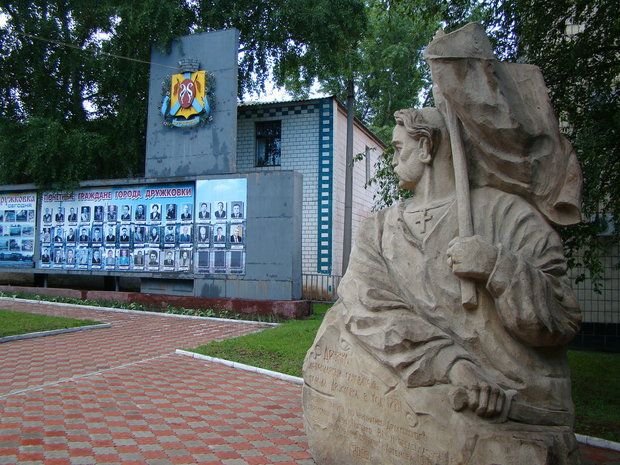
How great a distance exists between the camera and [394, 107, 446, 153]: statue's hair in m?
3.25

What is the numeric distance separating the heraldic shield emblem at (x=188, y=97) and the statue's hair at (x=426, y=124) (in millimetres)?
9326

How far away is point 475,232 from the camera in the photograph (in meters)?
2.97

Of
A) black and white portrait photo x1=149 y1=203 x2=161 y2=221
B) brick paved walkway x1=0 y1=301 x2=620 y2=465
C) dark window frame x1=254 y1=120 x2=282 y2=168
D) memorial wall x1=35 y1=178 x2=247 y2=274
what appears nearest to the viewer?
brick paved walkway x1=0 y1=301 x2=620 y2=465

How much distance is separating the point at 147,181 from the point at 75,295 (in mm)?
3180

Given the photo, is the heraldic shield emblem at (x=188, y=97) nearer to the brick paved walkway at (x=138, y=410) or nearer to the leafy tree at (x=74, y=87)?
the leafy tree at (x=74, y=87)

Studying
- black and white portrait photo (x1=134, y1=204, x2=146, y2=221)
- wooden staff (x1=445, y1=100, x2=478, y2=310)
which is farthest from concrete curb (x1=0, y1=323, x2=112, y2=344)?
wooden staff (x1=445, y1=100, x2=478, y2=310)

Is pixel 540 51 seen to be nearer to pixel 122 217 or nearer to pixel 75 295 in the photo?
pixel 122 217

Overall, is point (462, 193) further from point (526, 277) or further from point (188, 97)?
point (188, 97)

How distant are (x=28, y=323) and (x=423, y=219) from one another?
773 centimetres

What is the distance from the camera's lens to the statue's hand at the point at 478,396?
8.42 ft

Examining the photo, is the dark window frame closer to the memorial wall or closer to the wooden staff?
the memorial wall

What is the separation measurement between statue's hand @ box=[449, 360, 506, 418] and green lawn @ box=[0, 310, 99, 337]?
23.9 feet

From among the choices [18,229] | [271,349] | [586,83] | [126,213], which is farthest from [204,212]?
[586,83]

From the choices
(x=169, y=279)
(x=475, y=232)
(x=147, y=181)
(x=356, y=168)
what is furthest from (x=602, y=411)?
(x=356, y=168)
